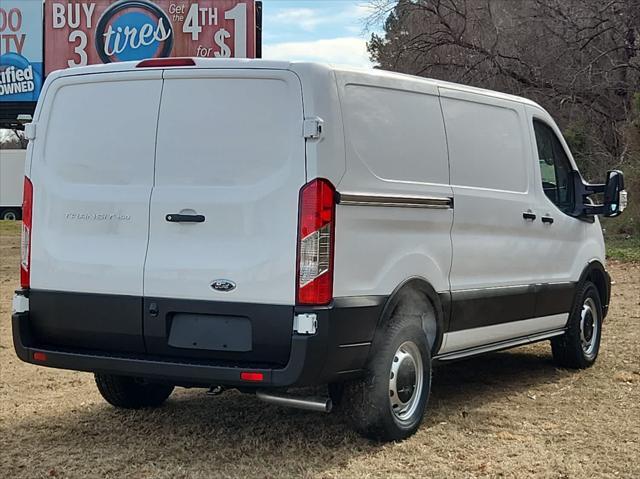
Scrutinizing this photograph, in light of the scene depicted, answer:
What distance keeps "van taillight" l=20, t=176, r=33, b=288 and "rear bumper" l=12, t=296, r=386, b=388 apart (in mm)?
432

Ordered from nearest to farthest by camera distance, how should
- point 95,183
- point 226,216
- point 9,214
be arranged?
1. point 226,216
2. point 95,183
3. point 9,214

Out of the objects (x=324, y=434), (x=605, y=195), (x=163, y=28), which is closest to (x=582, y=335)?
(x=605, y=195)

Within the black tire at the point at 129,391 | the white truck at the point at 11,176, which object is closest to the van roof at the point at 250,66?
the black tire at the point at 129,391

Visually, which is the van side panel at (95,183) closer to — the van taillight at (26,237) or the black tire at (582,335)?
the van taillight at (26,237)

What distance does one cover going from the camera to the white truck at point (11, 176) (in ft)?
122

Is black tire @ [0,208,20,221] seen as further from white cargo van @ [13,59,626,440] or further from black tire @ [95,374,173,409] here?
white cargo van @ [13,59,626,440]

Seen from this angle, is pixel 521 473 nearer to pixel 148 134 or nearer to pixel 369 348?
pixel 369 348

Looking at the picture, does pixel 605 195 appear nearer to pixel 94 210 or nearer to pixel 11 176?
pixel 94 210

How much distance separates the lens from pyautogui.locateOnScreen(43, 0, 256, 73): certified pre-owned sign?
864 inches

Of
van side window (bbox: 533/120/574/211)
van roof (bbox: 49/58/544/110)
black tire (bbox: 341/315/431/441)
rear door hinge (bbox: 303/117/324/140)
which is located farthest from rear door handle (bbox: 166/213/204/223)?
van side window (bbox: 533/120/574/211)

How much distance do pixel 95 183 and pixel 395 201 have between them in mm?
1716

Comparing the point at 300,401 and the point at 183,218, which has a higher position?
the point at 183,218

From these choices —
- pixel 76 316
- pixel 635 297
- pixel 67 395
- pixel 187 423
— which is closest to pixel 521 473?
pixel 187 423

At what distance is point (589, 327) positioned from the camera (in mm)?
7949
